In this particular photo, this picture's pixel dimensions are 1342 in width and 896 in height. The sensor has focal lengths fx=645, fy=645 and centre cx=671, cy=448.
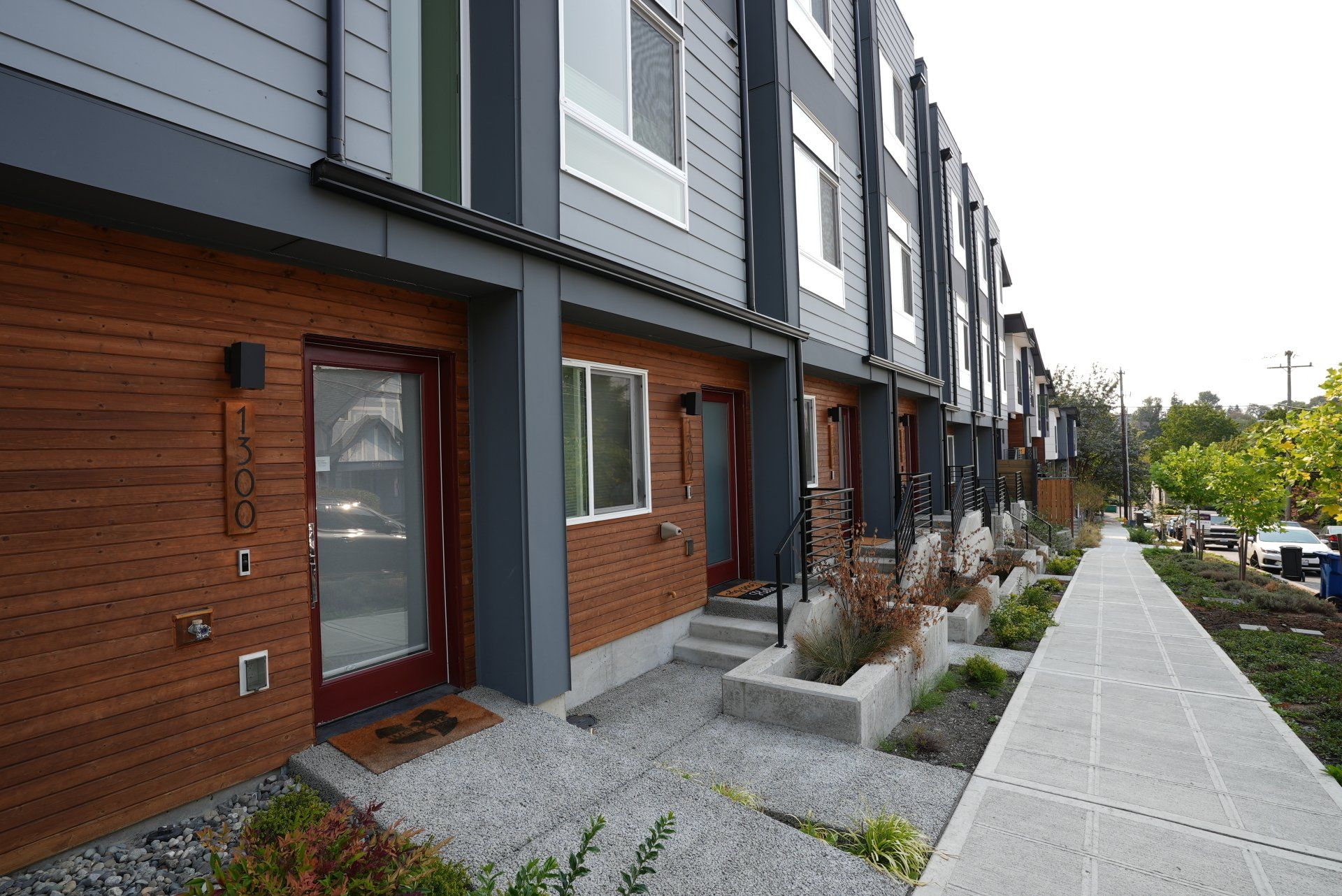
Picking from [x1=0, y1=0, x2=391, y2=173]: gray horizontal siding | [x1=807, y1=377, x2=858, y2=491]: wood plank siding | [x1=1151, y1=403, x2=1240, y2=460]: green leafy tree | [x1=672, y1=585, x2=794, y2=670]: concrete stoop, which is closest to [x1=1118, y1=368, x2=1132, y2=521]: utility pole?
[x1=1151, y1=403, x2=1240, y2=460]: green leafy tree

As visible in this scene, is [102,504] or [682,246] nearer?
[102,504]

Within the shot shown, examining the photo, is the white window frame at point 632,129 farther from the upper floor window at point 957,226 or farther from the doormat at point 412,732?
the upper floor window at point 957,226

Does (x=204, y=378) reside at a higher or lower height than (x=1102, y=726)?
higher

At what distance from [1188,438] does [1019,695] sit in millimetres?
46775

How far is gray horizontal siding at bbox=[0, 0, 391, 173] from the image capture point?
2.49 m

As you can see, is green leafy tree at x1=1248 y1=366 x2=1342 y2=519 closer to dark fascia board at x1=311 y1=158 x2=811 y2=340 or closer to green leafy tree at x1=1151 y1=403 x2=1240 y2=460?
dark fascia board at x1=311 y1=158 x2=811 y2=340

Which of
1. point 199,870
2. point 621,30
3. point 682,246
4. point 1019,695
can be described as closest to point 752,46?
point 621,30

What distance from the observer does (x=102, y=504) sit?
2816 millimetres

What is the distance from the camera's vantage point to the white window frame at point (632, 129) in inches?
188

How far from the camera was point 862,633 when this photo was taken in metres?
5.41

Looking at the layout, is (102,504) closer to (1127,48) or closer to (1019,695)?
(1019,695)

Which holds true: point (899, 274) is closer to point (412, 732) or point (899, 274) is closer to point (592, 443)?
point (592, 443)

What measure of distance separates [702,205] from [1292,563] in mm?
18207

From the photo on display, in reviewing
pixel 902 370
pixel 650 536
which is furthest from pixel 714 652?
pixel 902 370
